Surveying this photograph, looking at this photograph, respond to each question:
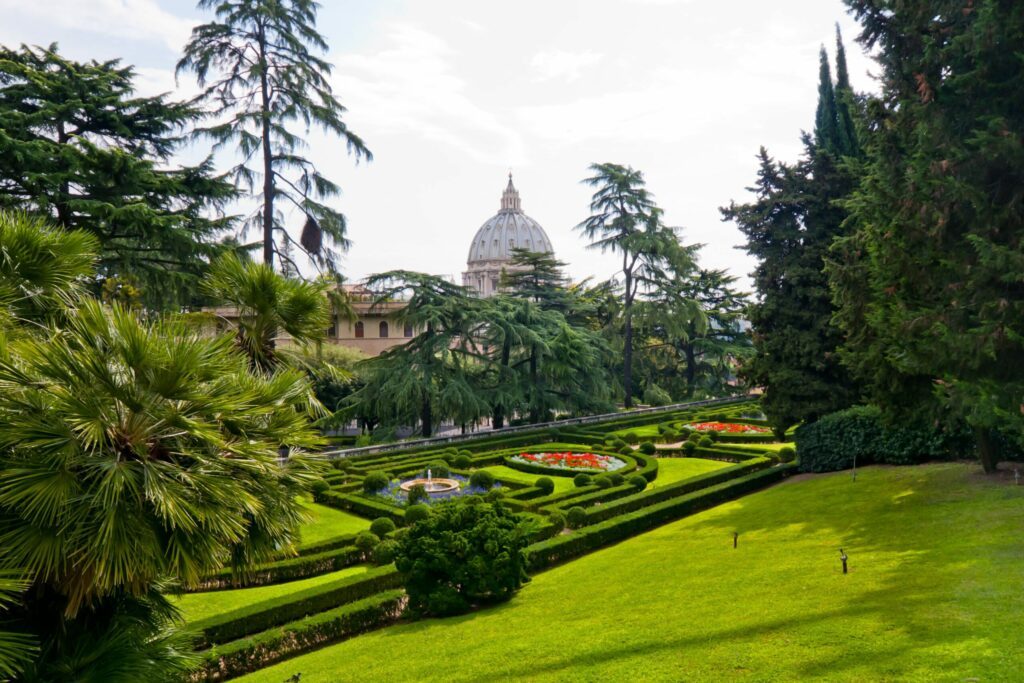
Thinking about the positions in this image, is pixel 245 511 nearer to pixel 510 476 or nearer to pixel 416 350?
pixel 510 476

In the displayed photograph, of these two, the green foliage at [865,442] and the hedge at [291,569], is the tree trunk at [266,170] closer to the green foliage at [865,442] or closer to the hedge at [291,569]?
the hedge at [291,569]

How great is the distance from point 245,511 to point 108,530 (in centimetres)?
115

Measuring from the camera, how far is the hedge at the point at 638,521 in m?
13.6

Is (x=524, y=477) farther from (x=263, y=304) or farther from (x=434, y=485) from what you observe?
(x=263, y=304)

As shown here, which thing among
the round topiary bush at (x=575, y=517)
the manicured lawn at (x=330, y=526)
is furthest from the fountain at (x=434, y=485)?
the round topiary bush at (x=575, y=517)

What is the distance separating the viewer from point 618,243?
122ft

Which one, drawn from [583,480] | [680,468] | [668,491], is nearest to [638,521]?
[668,491]

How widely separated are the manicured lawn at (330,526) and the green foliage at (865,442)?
13355mm

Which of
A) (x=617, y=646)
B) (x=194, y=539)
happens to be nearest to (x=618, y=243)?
(x=617, y=646)

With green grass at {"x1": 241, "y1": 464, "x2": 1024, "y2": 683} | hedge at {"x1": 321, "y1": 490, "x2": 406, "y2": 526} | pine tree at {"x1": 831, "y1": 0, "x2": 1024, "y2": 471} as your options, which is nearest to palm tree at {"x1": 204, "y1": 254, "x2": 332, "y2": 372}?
green grass at {"x1": 241, "y1": 464, "x2": 1024, "y2": 683}

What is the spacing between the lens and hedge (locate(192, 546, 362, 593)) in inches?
471

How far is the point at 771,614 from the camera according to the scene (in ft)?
25.6

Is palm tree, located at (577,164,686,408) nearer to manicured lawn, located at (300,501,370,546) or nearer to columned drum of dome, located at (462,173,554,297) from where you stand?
manicured lawn, located at (300,501,370,546)

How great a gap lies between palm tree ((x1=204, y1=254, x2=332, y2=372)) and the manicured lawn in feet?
26.6
